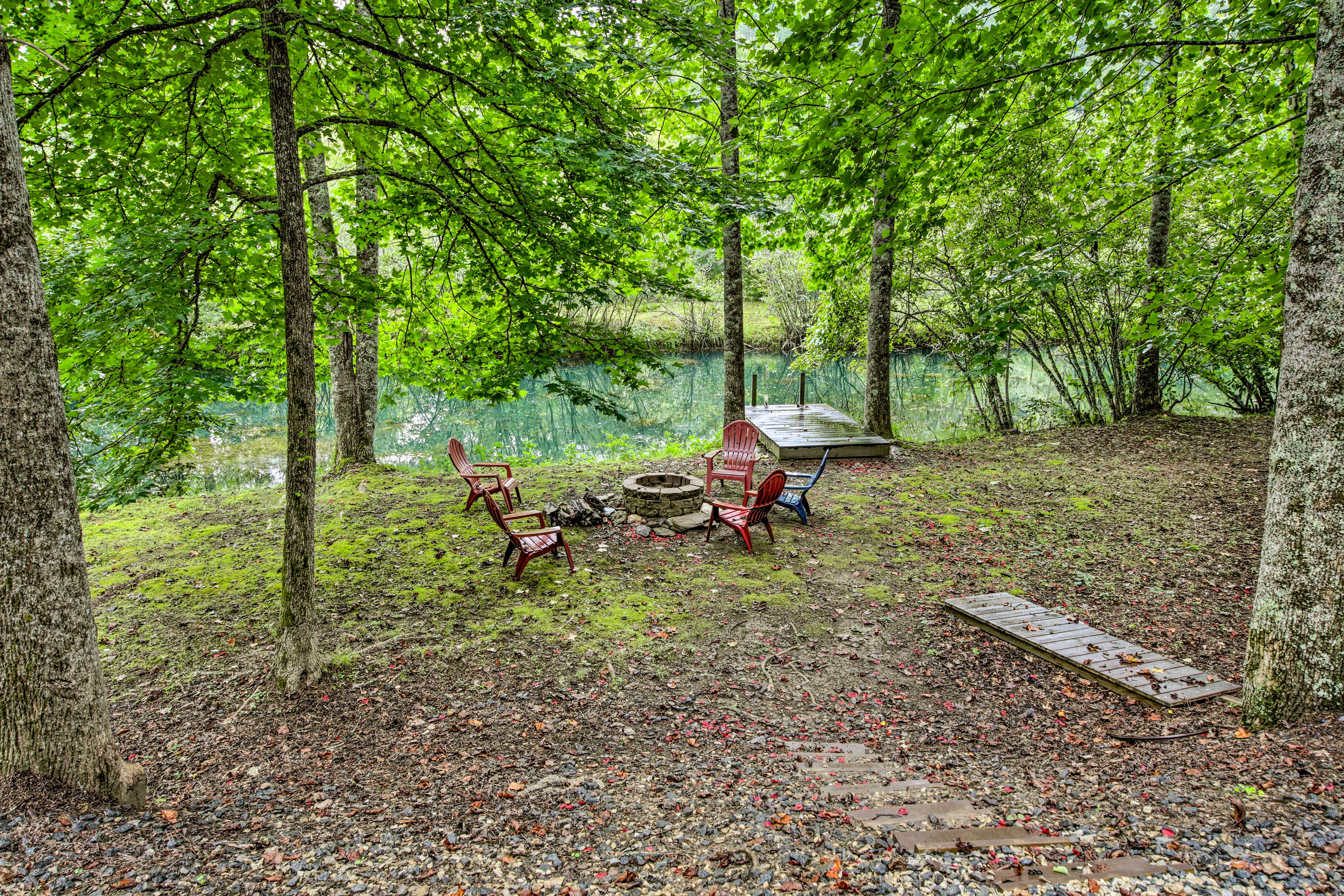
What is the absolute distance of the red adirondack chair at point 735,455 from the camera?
307 inches

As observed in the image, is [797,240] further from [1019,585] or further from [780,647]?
[780,647]

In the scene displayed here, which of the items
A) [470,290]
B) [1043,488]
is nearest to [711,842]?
[470,290]

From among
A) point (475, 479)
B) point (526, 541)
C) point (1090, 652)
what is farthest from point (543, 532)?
point (1090, 652)

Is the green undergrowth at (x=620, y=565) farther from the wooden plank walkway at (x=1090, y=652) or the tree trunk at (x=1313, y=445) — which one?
the tree trunk at (x=1313, y=445)

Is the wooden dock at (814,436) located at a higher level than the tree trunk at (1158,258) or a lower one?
lower

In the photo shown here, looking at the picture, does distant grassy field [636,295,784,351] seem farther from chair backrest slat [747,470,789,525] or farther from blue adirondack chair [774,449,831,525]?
chair backrest slat [747,470,789,525]

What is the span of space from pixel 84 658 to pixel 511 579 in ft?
11.0

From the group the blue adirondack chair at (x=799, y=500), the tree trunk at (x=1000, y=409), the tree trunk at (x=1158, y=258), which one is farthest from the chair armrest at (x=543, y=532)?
the tree trunk at (x=1000, y=409)

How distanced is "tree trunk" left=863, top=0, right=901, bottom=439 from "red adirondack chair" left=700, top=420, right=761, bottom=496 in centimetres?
293

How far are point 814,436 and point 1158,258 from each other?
242 inches

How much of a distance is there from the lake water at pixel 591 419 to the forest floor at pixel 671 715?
4407mm

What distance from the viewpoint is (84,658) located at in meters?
2.56

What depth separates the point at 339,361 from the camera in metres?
8.70

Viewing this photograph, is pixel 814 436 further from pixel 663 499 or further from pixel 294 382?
pixel 294 382
